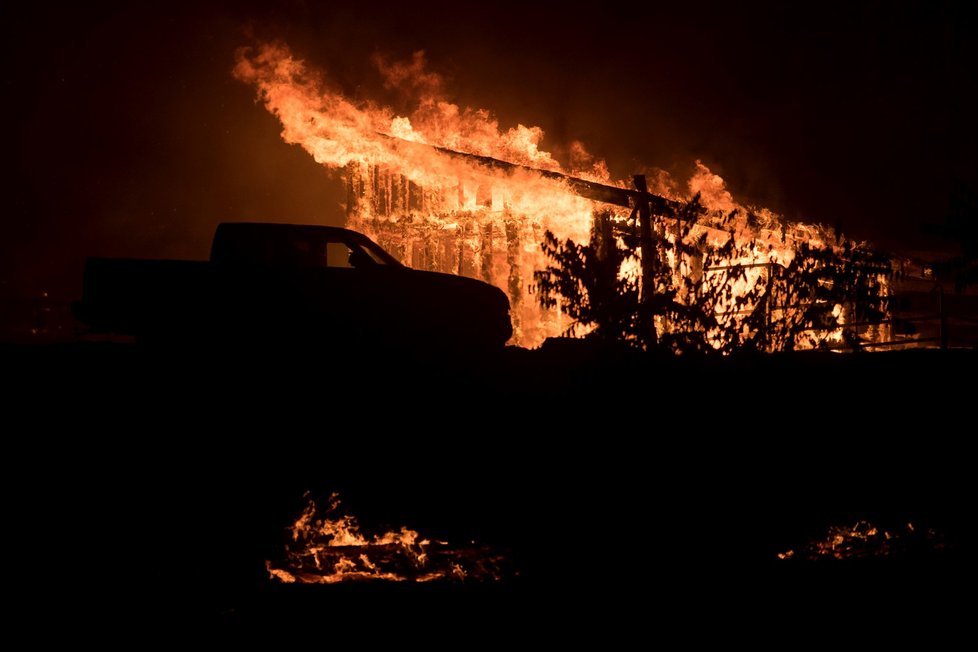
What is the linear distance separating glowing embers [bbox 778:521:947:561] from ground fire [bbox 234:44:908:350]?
16.4 feet

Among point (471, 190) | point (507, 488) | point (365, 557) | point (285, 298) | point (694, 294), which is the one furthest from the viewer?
point (471, 190)

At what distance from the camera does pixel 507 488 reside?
583cm

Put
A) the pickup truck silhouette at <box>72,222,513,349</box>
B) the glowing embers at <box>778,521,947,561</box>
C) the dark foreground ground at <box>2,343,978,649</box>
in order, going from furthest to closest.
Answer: the pickup truck silhouette at <box>72,222,513,349</box>
the glowing embers at <box>778,521,947,561</box>
the dark foreground ground at <box>2,343,978,649</box>

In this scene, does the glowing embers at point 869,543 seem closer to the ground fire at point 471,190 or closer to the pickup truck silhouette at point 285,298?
the pickup truck silhouette at point 285,298

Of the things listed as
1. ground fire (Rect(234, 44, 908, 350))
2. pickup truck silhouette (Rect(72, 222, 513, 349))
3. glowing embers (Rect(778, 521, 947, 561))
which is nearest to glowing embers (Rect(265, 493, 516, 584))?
pickup truck silhouette (Rect(72, 222, 513, 349))

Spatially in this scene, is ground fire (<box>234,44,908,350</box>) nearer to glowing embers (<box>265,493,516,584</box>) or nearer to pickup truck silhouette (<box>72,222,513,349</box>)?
pickup truck silhouette (<box>72,222,513,349</box>)

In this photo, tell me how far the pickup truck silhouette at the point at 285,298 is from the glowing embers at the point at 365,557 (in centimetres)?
245

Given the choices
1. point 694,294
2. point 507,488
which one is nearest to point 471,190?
point 694,294

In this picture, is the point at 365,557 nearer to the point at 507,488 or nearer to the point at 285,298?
the point at 507,488

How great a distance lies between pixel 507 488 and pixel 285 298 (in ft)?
10.8

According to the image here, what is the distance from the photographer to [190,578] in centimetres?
516

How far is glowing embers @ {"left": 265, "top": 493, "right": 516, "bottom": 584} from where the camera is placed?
216 inches

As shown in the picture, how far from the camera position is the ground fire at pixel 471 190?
12.6 m

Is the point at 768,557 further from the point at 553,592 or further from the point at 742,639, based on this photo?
the point at 553,592
